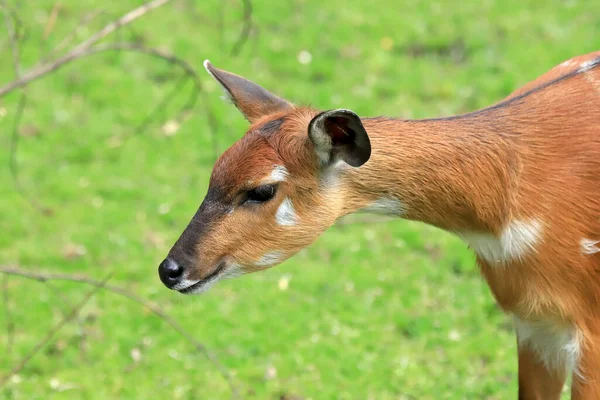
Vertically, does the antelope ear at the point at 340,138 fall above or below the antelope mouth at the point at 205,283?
above

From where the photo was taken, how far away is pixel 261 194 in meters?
4.24

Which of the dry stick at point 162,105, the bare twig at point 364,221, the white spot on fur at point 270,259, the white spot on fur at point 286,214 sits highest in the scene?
the white spot on fur at point 286,214

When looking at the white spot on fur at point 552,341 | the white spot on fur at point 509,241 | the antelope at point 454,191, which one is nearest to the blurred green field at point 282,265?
the white spot on fur at point 552,341

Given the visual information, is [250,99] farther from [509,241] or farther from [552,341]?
[552,341]

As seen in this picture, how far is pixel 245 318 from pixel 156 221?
1.73m

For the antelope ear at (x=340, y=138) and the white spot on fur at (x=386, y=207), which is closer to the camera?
the antelope ear at (x=340, y=138)

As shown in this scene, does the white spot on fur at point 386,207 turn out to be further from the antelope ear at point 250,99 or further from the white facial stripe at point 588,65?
the white facial stripe at point 588,65

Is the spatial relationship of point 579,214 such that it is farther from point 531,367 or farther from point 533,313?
point 531,367

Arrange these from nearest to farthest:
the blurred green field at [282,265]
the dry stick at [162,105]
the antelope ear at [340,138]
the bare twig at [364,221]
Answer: the antelope ear at [340,138] < the blurred green field at [282,265] < the bare twig at [364,221] < the dry stick at [162,105]

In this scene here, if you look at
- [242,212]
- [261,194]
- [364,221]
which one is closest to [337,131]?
[261,194]

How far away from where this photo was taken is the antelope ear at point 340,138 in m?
4.00

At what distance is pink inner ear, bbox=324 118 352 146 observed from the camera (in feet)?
13.3

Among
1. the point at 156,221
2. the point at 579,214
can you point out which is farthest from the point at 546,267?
the point at 156,221

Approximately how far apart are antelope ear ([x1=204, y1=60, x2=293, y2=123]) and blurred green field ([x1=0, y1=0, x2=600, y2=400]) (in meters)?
1.38
